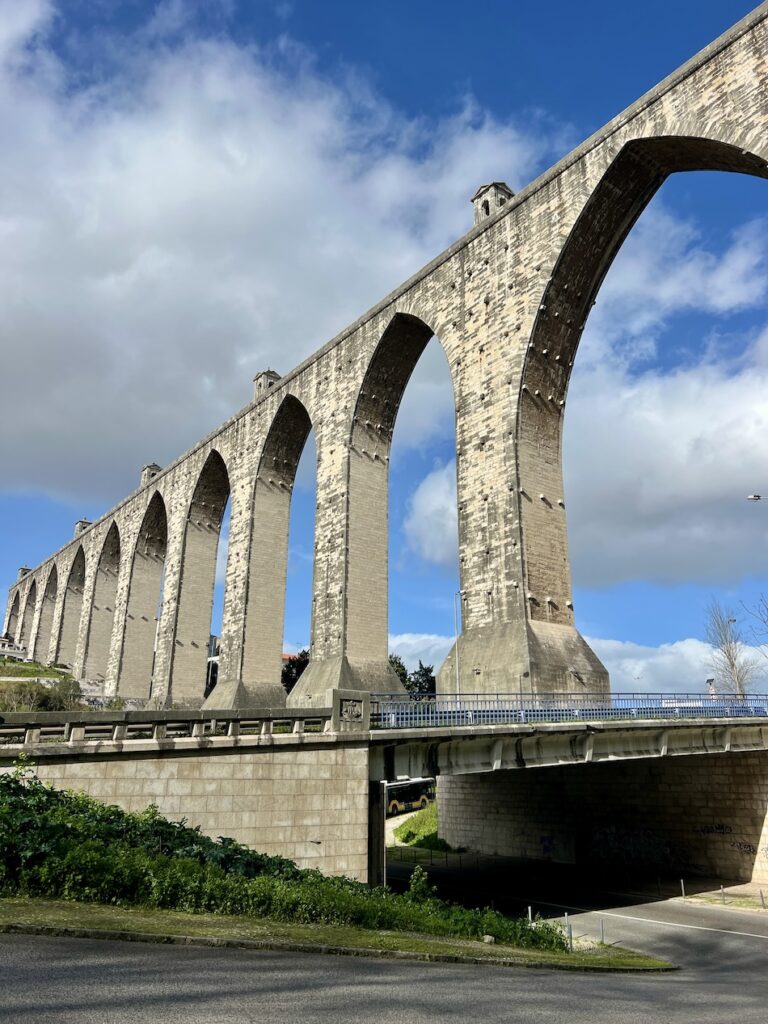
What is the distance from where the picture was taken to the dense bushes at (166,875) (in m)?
8.65

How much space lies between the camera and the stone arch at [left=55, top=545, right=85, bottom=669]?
5853 centimetres

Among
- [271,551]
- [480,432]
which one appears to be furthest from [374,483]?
[271,551]

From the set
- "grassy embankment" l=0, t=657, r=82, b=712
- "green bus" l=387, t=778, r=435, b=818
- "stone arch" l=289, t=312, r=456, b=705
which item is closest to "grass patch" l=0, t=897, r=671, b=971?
"stone arch" l=289, t=312, r=456, b=705

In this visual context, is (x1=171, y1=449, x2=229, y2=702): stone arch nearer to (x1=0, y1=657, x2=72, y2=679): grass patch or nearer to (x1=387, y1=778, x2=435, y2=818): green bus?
(x1=0, y1=657, x2=72, y2=679): grass patch

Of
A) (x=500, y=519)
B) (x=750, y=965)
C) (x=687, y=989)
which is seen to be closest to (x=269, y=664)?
(x=500, y=519)

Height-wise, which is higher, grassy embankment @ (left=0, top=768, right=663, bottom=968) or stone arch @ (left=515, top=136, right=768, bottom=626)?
stone arch @ (left=515, top=136, right=768, bottom=626)

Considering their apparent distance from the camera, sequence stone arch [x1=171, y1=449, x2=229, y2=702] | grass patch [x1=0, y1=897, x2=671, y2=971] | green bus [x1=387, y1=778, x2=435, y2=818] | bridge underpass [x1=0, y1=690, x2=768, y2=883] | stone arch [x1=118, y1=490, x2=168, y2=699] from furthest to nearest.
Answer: stone arch [x1=118, y1=490, x2=168, y2=699] < green bus [x1=387, y1=778, x2=435, y2=818] < stone arch [x1=171, y1=449, x2=229, y2=702] < bridge underpass [x1=0, y1=690, x2=768, y2=883] < grass patch [x1=0, y1=897, x2=671, y2=971]

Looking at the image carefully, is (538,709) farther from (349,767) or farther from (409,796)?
(409,796)

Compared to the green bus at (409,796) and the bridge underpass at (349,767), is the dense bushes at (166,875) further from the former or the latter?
the green bus at (409,796)

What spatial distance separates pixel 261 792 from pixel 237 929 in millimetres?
6050

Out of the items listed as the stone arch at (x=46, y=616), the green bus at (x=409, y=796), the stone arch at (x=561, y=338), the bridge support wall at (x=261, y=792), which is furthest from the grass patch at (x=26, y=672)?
the bridge support wall at (x=261, y=792)

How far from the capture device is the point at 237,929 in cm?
825

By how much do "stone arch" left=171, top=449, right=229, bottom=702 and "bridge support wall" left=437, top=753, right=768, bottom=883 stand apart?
15.8 m

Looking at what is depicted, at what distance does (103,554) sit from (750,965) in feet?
159
